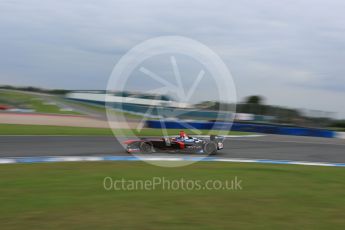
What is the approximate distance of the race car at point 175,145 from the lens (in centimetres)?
1111

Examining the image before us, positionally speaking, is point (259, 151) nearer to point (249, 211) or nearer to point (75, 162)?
point (75, 162)

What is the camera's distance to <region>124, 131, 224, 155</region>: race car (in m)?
11.1

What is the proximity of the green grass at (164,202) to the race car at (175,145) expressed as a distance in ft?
7.96

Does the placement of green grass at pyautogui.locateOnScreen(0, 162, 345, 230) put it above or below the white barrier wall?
above

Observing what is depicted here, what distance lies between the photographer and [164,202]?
5.81m

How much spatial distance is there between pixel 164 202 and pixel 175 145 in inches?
208

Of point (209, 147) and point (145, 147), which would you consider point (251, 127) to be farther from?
point (145, 147)

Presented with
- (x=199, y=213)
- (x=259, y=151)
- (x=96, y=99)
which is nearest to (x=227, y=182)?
(x=199, y=213)

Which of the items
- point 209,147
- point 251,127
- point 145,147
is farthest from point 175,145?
point 251,127

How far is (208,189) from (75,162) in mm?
3956

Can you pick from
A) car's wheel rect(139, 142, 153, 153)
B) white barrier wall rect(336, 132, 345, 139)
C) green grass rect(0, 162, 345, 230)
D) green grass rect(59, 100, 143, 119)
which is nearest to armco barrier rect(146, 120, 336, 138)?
white barrier wall rect(336, 132, 345, 139)

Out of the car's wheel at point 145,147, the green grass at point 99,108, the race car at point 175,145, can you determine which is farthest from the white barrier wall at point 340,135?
the car's wheel at point 145,147

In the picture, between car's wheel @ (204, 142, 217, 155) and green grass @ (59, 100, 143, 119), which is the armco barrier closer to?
green grass @ (59, 100, 143, 119)

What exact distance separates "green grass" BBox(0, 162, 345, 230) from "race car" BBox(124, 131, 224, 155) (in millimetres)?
2427
